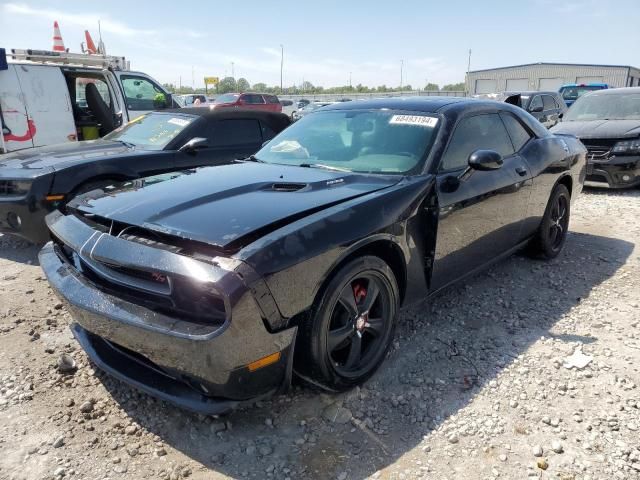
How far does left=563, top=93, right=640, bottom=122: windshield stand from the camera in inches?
325

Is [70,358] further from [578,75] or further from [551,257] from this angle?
[578,75]

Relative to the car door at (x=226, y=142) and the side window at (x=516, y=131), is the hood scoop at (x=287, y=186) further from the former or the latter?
the car door at (x=226, y=142)

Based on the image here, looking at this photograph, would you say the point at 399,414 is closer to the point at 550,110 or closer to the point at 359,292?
the point at 359,292

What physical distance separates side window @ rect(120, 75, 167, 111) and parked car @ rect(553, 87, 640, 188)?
7098mm

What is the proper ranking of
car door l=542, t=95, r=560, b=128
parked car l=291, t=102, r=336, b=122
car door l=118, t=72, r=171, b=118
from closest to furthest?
parked car l=291, t=102, r=336, b=122 < car door l=118, t=72, r=171, b=118 < car door l=542, t=95, r=560, b=128

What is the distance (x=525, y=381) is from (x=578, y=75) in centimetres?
4426

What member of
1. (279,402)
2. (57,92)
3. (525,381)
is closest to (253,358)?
(279,402)

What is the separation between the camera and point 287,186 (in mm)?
2803

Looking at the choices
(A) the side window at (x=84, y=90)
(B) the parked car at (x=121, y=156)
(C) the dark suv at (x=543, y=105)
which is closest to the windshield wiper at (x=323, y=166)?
(B) the parked car at (x=121, y=156)

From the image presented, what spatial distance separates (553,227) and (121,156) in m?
4.43

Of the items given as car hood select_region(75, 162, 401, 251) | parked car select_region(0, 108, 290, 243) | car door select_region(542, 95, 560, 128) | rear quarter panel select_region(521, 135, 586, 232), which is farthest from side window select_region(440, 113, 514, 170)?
car door select_region(542, 95, 560, 128)

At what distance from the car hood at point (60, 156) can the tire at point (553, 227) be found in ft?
14.1

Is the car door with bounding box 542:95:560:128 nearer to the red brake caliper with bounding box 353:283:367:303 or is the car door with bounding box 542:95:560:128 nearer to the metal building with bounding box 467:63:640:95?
the red brake caliper with bounding box 353:283:367:303

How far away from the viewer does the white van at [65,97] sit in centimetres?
665
